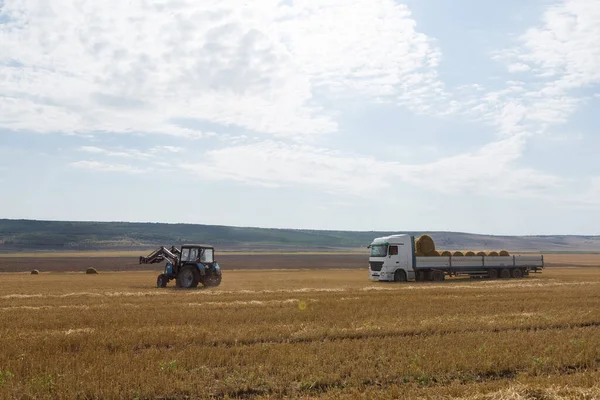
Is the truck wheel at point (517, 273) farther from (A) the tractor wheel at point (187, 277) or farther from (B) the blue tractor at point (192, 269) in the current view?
(A) the tractor wheel at point (187, 277)

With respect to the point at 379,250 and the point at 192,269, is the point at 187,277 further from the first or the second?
the point at 379,250

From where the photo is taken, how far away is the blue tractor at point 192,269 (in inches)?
1346

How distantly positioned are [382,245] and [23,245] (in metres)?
183

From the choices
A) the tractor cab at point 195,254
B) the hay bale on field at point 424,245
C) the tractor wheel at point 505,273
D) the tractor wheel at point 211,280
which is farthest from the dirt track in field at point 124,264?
the tractor wheel at point 211,280

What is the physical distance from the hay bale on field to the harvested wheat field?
1737 cm

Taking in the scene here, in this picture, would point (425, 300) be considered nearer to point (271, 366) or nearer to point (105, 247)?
point (271, 366)

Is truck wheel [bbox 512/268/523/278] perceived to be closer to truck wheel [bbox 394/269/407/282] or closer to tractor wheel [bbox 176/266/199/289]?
truck wheel [bbox 394/269/407/282]

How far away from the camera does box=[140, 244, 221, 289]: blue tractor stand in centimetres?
3419

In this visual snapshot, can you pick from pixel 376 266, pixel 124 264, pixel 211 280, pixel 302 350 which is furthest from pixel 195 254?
pixel 124 264

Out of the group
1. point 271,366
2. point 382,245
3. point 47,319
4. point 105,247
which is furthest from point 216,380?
point 105,247

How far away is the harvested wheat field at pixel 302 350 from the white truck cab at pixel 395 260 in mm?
16481

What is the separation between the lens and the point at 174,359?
12.7 metres

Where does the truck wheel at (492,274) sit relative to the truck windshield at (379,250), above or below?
below

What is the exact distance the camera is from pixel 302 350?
44.7ft
